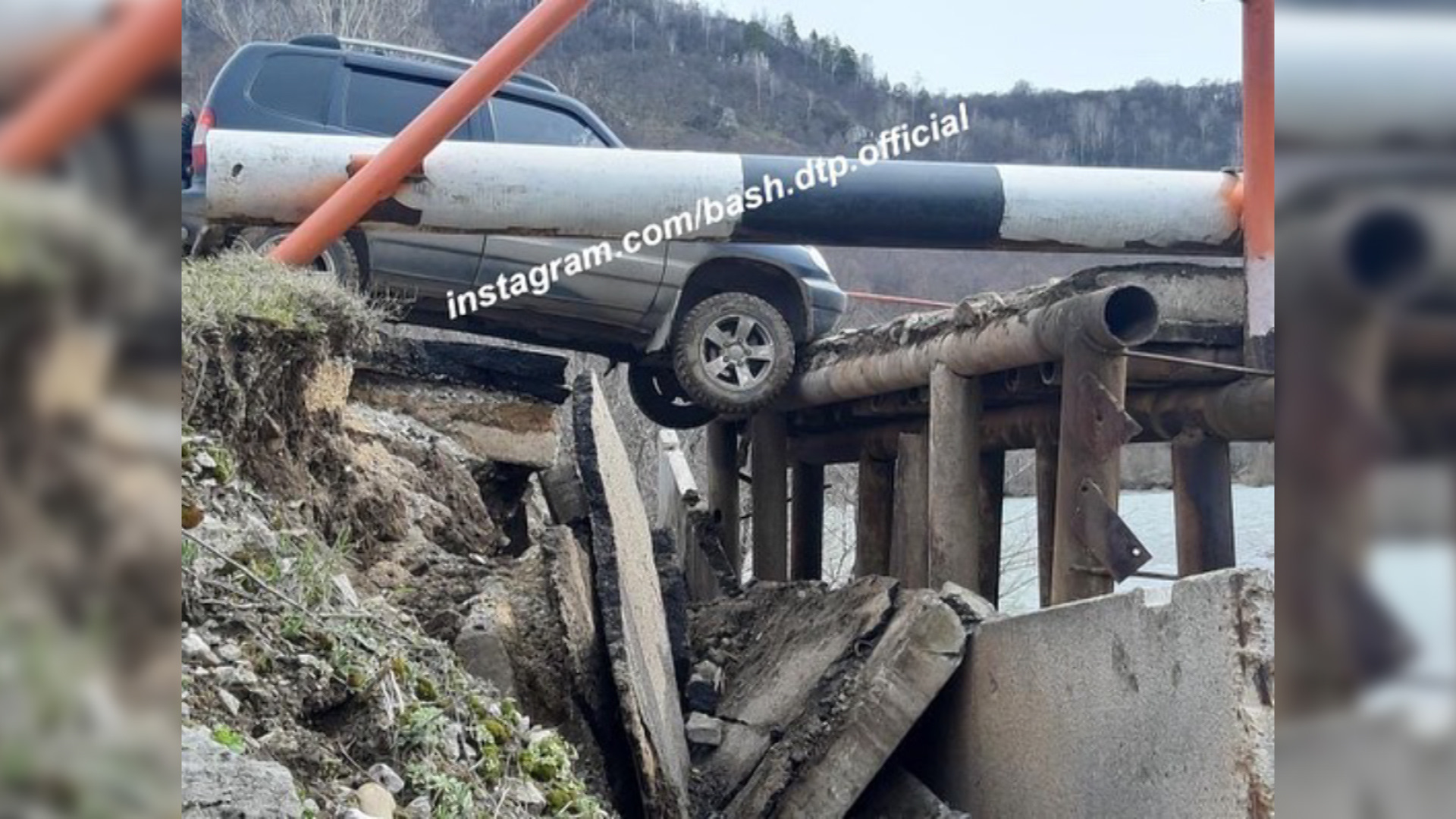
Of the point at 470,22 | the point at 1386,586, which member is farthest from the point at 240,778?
the point at 470,22

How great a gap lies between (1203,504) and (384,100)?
476 centimetres

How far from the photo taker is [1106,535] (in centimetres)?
562

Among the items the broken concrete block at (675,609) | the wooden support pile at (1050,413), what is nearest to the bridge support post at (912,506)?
the wooden support pile at (1050,413)

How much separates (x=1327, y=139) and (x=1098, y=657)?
425 cm

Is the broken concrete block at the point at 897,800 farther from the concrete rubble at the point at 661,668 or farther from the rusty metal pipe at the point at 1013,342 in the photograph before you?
the rusty metal pipe at the point at 1013,342

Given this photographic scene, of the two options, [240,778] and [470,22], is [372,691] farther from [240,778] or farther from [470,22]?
[470,22]

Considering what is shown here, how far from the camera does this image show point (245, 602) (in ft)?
10.0

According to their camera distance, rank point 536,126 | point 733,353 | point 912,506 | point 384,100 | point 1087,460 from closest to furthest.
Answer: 1. point 1087,460
2. point 912,506
3. point 384,100
4. point 733,353
5. point 536,126

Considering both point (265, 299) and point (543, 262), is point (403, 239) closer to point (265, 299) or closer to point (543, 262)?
point (543, 262)

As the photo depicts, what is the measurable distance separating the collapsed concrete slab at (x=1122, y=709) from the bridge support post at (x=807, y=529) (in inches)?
168

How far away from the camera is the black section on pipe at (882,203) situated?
6695 mm

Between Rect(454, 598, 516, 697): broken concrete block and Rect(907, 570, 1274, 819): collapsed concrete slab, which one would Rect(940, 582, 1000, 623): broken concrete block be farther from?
Rect(454, 598, 516, 697): broken concrete block

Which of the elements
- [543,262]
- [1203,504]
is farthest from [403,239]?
[1203,504]

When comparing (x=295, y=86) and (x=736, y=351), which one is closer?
(x=295, y=86)
